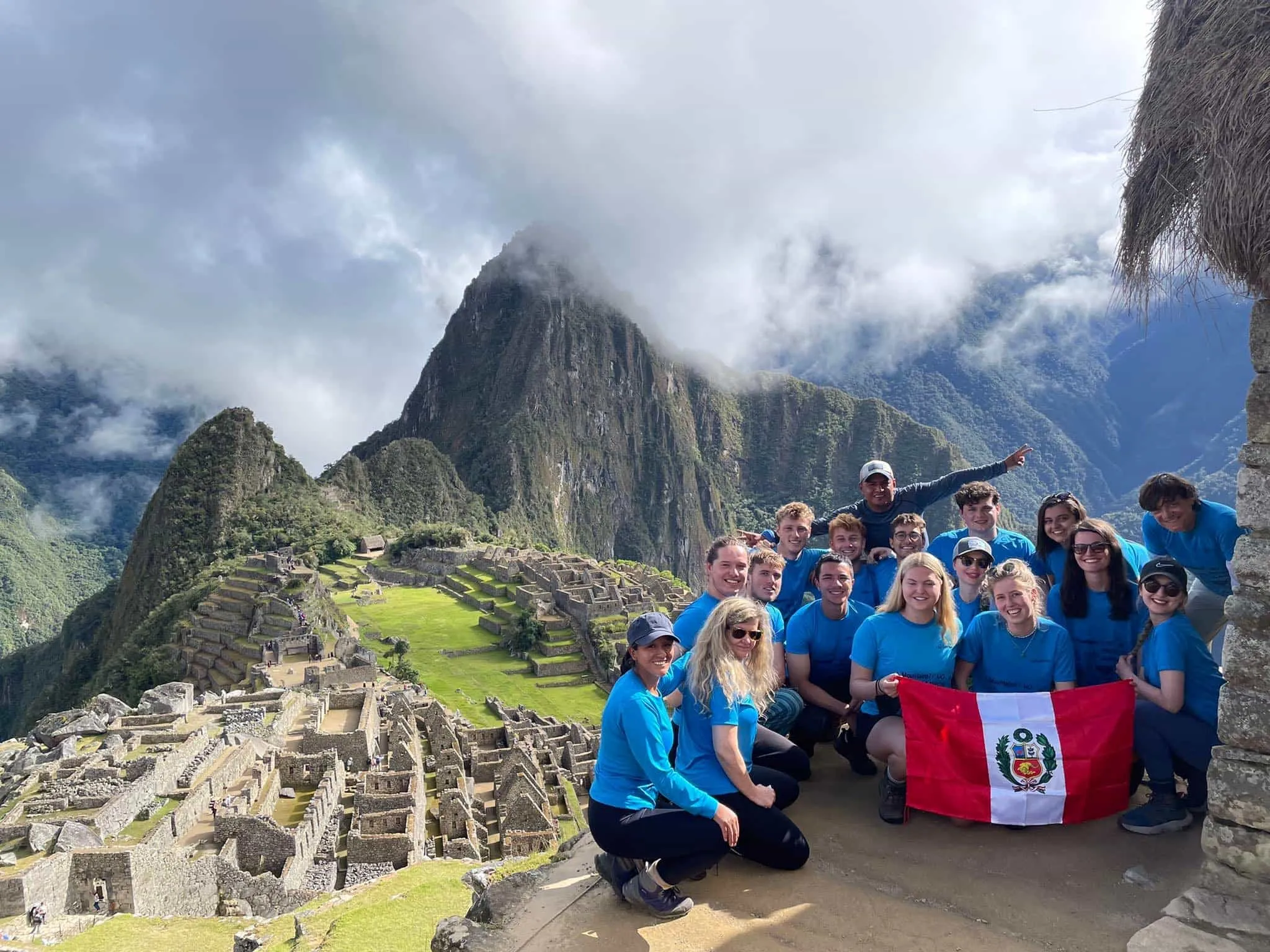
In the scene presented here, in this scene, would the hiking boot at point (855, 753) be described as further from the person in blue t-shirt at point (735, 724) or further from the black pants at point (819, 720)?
the person in blue t-shirt at point (735, 724)

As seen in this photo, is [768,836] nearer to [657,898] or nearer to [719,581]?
[657,898]

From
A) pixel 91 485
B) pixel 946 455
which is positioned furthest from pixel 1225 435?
pixel 91 485

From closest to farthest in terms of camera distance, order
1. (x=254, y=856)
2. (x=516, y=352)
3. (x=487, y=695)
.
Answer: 1. (x=254, y=856)
2. (x=487, y=695)
3. (x=516, y=352)

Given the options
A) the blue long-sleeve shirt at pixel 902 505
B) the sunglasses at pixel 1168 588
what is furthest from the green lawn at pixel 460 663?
the sunglasses at pixel 1168 588

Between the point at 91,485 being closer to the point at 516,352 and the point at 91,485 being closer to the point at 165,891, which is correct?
the point at 516,352

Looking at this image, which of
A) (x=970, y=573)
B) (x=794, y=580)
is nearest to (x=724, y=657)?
(x=970, y=573)

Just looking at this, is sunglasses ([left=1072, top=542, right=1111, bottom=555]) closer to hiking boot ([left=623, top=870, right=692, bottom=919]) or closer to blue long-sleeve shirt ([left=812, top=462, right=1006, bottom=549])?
blue long-sleeve shirt ([left=812, top=462, right=1006, bottom=549])

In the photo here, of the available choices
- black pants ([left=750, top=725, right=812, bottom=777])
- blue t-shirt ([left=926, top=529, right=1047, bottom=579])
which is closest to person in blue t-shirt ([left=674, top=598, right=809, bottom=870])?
black pants ([left=750, top=725, right=812, bottom=777])
